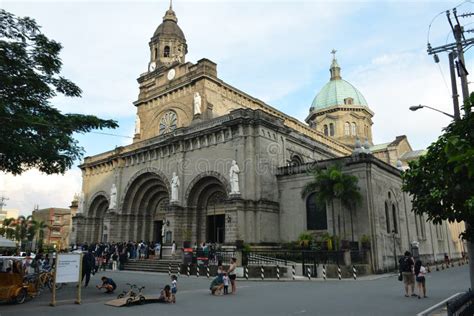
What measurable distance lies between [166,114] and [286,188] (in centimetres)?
1750

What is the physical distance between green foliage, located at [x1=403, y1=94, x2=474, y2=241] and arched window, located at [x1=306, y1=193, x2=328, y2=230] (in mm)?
18049

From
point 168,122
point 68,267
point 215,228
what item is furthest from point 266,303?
point 168,122

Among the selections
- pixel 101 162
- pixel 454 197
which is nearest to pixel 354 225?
pixel 454 197

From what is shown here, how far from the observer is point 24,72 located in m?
14.4

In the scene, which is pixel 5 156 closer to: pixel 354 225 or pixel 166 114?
pixel 354 225

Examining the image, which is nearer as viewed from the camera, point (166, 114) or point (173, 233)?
point (173, 233)

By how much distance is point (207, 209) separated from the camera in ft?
107

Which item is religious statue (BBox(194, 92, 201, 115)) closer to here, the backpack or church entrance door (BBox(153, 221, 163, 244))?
church entrance door (BBox(153, 221, 163, 244))

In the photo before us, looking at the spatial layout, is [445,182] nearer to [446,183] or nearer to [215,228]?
[446,183]

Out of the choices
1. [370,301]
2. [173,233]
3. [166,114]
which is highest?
[166,114]

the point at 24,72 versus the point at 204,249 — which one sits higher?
the point at 24,72

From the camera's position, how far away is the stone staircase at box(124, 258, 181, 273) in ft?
86.5

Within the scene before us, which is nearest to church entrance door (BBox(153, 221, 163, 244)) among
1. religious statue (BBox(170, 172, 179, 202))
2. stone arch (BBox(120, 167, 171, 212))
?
stone arch (BBox(120, 167, 171, 212))

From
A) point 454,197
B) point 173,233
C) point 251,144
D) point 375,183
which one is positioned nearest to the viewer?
point 454,197
